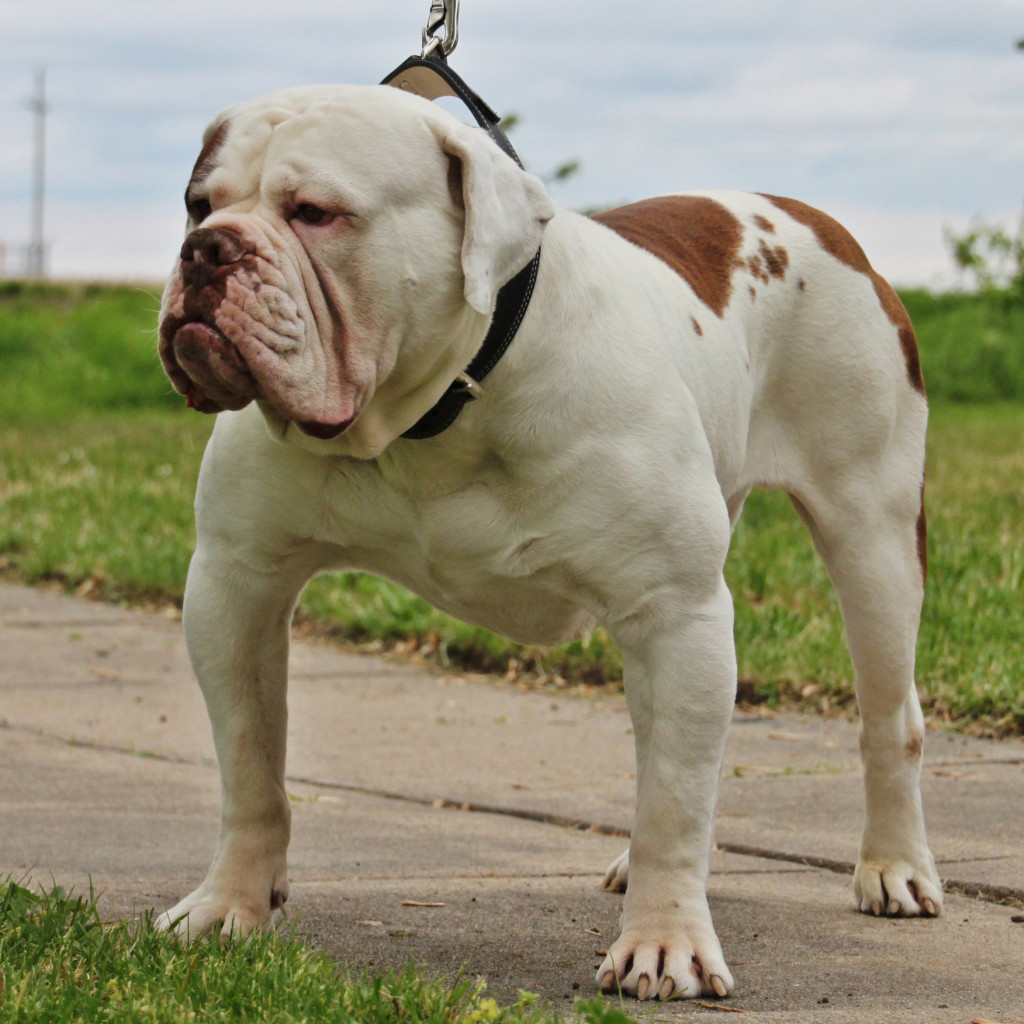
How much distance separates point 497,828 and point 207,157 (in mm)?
2117

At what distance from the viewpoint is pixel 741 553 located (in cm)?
754

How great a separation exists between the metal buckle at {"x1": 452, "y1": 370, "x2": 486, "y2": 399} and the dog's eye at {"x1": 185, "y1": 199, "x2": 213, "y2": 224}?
1.80 ft

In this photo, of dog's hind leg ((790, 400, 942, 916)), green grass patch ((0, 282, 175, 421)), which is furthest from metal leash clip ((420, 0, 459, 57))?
green grass patch ((0, 282, 175, 421))

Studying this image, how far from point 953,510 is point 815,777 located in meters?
4.17

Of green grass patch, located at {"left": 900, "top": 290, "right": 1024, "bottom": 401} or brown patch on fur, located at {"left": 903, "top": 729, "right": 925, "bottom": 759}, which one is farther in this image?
green grass patch, located at {"left": 900, "top": 290, "right": 1024, "bottom": 401}

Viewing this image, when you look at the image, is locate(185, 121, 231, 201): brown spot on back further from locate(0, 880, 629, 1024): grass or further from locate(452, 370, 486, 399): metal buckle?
locate(0, 880, 629, 1024): grass

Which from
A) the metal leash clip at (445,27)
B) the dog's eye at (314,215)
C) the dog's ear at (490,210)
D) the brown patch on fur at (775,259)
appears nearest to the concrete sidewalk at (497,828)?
the dog's ear at (490,210)

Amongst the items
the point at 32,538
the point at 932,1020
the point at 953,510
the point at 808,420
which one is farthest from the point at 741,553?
the point at 932,1020

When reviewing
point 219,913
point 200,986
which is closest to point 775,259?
point 219,913

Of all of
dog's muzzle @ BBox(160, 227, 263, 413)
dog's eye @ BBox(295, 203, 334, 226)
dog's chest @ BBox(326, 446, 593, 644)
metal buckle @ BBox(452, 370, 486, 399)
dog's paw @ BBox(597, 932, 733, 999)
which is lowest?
dog's paw @ BBox(597, 932, 733, 999)

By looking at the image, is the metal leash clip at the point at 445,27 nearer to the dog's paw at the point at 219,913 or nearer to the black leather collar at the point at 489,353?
the black leather collar at the point at 489,353

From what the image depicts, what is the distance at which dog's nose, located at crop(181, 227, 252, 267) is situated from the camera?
272 centimetres

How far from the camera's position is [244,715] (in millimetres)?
3350

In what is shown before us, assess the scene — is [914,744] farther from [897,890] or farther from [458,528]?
[458,528]
